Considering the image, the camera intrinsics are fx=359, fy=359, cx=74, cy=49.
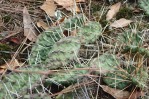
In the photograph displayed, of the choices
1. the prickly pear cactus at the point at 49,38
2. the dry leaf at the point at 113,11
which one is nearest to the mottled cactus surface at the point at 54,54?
the prickly pear cactus at the point at 49,38

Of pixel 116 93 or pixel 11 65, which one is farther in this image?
pixel 11 65

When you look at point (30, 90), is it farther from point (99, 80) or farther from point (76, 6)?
point (76, 6)

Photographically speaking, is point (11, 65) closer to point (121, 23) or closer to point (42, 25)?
point (42, 25)

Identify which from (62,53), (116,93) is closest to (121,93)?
(116,93)

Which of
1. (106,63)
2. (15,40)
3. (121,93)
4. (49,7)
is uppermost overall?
(49,7)

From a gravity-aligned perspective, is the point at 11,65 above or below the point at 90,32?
below

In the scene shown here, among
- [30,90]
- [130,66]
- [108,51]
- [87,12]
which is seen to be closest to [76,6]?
[87,12]

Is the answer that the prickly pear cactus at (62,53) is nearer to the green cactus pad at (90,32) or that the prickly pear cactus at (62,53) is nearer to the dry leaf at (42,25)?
the green cactus pad at (90,32)
